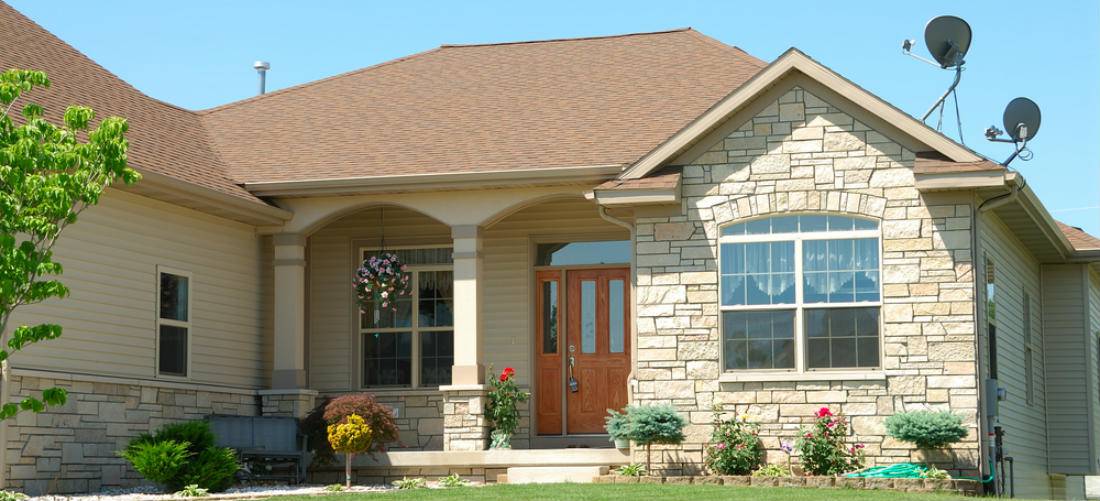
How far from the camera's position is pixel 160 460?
47.8 ft

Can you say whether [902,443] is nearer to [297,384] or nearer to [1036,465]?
[1036,465]

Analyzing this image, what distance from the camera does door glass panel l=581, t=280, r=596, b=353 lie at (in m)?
18.8

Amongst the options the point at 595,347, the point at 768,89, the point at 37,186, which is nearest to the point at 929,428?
the point at 768,89

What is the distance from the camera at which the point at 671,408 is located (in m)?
15.2

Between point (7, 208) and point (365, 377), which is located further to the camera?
point (365, 377)

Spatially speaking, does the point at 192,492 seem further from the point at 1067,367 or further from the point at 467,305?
the point at 1067,367

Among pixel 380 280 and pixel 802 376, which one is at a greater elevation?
pixel 380 280

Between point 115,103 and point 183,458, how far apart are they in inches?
208

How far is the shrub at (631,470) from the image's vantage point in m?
15.0

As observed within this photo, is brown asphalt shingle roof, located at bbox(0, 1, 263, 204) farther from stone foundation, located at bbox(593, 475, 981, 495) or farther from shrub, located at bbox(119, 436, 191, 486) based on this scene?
stone foundation, located at bbox(593, 475, 981, 495)

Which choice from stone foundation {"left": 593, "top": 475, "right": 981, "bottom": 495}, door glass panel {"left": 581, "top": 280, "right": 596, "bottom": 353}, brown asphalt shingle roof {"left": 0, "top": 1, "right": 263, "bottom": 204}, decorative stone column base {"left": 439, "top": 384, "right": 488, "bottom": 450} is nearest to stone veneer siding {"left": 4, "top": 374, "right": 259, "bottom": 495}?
brown asphalt shingle roof {"left": 0, "top": 1, "right": 263, "bottom": 204}

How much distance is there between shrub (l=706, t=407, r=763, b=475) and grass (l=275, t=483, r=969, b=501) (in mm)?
1106

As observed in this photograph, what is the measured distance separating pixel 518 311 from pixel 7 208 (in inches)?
331

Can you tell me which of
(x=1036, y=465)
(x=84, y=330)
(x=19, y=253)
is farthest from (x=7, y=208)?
(x=1036, y=465)
